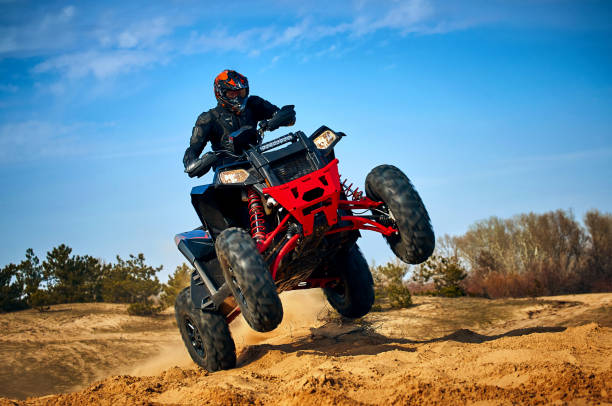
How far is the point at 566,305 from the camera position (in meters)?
10.6

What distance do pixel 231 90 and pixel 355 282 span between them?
3013 millimetres

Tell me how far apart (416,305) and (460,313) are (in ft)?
5.06

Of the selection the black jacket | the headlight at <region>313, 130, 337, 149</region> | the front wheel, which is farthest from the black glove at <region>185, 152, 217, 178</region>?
the front wheel

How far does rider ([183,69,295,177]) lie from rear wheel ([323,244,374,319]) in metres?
2.05

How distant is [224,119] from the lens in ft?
19.6

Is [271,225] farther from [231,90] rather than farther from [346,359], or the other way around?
[231,90]

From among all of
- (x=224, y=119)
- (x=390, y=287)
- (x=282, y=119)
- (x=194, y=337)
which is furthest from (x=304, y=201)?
(x=390, y=287)

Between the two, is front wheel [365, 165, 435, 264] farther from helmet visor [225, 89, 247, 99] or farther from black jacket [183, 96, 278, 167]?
helmet visor [225, 89, 247, 99]

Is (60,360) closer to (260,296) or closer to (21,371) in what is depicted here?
(21,371)

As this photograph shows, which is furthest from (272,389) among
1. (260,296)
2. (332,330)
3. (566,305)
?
(566,305)

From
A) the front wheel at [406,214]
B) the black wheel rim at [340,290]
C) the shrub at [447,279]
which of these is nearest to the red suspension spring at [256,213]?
the front wheel at [406,214]

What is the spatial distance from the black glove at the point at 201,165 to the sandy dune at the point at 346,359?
7.59ft

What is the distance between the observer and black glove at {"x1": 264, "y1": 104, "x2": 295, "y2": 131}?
233 inches

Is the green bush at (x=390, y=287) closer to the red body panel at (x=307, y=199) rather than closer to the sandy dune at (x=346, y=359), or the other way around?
the sandy dune at (x=346, y=359)
